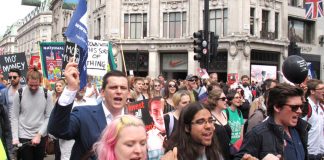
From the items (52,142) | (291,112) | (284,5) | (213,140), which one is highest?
(284,5)

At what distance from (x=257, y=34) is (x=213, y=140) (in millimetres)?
32972

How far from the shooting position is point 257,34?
36062mm

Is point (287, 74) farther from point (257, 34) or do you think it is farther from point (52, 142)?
point (257, 34)

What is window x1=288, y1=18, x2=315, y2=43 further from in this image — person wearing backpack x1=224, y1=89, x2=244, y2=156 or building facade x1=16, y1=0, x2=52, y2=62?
building facade x1=16, y1=0, x2=52, y2=62

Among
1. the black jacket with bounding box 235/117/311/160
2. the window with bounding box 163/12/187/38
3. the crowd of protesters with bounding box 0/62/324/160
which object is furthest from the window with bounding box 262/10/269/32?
the black jacket with bounding box 235/117/311/160

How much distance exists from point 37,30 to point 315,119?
108m

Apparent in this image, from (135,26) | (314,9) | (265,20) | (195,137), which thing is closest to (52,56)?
(195,137)

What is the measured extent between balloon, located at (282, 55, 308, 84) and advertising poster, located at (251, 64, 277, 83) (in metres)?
26.6

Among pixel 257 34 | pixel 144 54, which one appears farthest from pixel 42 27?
pixel 257 34

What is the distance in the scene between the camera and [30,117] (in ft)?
23.5

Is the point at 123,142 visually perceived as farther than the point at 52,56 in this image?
No

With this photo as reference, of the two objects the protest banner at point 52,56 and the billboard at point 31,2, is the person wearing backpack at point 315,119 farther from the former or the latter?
the protest banner at point 52,56

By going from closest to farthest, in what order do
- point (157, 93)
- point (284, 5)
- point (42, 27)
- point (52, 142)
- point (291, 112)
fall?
point (291, 112) → point (52, 142) → point (157, 93) → point (284, 5) → point (42, 27)

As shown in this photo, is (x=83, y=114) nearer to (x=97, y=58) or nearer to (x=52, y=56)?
(x=97, y=58)
